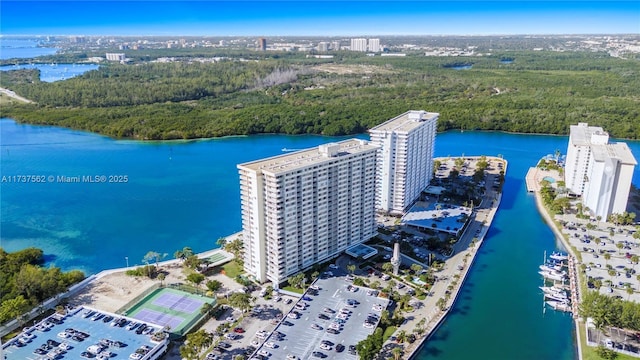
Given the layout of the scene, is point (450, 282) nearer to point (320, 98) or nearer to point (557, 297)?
point (557, 297)

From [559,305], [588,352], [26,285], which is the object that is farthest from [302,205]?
[588,352]

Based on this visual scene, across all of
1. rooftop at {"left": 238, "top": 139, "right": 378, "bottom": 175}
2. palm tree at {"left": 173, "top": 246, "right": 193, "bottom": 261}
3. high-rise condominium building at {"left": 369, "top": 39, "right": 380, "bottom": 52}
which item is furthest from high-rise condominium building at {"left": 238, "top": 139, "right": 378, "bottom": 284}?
high-rise condominium building at {"left": 369, "top": 39, "right": 380, "bottom": 52}

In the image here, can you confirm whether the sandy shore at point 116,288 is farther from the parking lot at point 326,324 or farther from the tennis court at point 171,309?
the parking lot at point 326,324

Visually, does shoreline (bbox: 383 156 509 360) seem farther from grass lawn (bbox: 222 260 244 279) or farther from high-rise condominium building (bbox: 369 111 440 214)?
grass lawn (bbox: 222 260 244 279)

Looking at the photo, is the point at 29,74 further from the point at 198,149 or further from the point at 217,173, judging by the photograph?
the point at 217,173

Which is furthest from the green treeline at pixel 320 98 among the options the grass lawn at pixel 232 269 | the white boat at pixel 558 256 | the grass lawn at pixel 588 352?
the grass lawn at pixel 588 352

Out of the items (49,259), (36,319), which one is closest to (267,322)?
(36,319)
